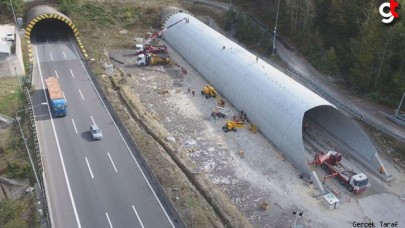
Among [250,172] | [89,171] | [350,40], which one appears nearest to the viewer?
[89,171]

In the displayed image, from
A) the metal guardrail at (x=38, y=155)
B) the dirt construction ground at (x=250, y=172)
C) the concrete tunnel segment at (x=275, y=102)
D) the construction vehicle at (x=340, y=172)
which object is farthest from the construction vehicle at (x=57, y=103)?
the construction vehicle at (x=340, y=172)

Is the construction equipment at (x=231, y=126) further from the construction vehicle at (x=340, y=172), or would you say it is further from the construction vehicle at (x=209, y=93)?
the construction vehicle at (x=340, y=172)

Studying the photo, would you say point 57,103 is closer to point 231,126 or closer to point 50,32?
point 231,126

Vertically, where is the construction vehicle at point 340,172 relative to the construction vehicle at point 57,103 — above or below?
below

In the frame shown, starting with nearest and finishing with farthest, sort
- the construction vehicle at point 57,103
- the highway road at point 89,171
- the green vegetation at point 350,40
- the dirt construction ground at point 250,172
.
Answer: the highway road at point 89,171 → the dirt construction ground at point 250,172 → the construction vehicle at point 57,103 → the green vegetation at point 350,40

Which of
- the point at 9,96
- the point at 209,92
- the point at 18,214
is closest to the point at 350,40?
the point at 209,92

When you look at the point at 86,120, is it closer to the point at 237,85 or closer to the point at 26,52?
the point at 237,85

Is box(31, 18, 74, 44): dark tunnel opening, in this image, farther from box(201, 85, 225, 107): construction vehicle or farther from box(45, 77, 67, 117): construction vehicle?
box(201, 85, 225, 107): construction vehicle

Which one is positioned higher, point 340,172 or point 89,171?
point 89,171

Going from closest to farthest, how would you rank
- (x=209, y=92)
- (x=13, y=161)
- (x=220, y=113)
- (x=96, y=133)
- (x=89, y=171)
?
(x=89, y=171) → (x=13, y=161) → (x=96, y=133) → (x=220, y=113) → (x=209, y=92)
